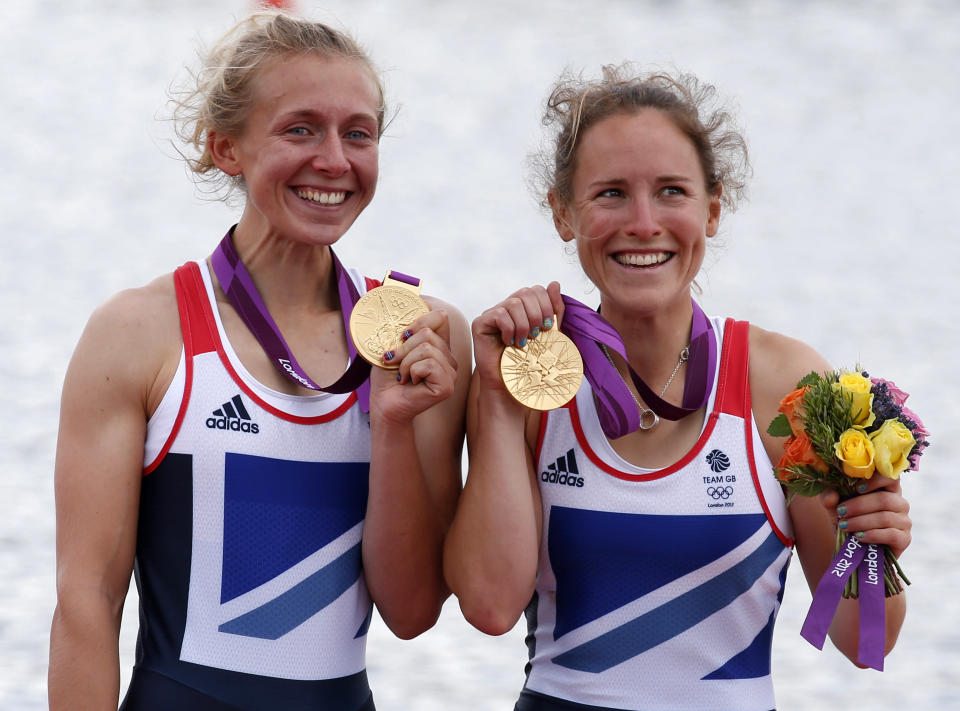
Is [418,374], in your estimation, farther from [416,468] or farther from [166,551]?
[166,551]

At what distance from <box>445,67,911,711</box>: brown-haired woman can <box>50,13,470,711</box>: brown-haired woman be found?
0.57ft

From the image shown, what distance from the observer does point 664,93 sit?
2963mm

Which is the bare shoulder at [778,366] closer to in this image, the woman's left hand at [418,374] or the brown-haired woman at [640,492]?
the brown-haired woman at [640,492]

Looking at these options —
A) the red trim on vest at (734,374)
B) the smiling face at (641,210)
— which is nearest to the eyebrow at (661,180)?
the smiling face at (641,210)

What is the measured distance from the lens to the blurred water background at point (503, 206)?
5977 millimetres

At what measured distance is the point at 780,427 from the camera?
2684 millimetres

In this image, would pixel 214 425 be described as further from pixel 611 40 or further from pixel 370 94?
pixel 611 40

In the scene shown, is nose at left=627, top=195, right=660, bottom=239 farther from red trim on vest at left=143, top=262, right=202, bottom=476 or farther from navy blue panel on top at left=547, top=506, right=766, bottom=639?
red trim on vest at left=143, top=262, right=202, bottom=476

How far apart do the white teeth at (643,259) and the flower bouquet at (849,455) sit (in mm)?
407

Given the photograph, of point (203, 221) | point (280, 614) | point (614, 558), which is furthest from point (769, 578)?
point (203, 221)

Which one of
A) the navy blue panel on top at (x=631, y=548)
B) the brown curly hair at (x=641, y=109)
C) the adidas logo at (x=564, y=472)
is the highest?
the brown curly hair at (x=641, y=109)

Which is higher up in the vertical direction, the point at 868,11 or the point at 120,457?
the point at 868,11

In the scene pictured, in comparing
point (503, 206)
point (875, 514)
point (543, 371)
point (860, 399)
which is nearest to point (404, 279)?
point (543, 371)

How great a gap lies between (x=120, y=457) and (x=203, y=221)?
37.5ft
